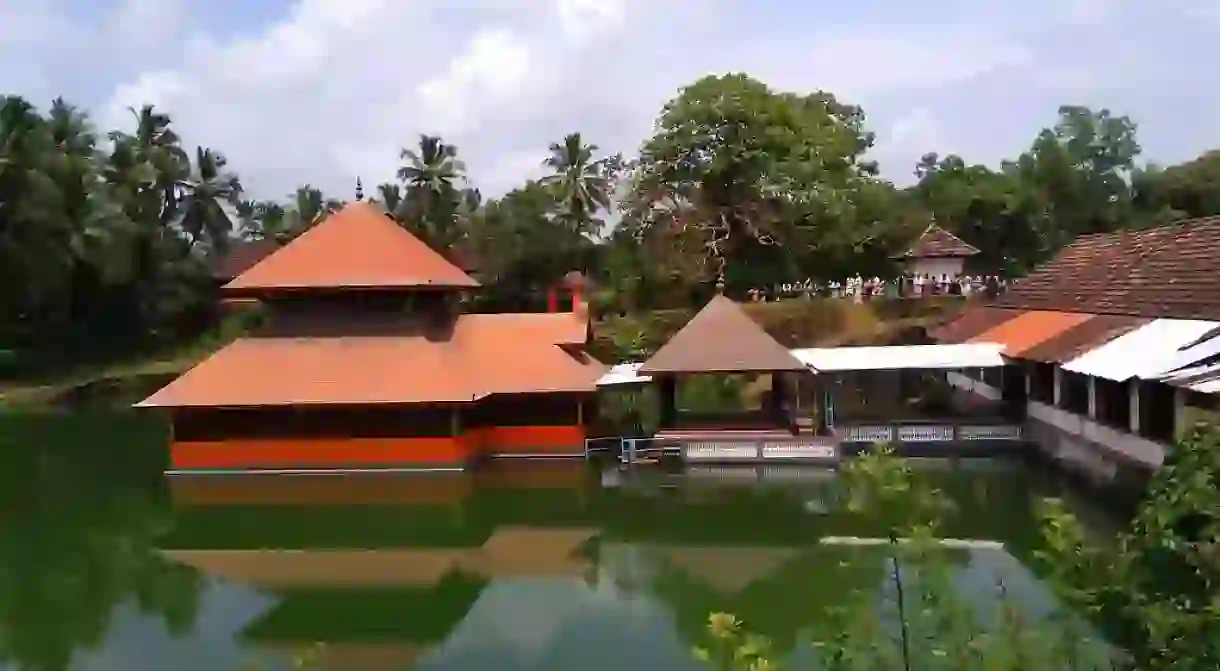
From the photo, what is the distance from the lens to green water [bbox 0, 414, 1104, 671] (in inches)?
363

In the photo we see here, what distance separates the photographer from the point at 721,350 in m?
16.7

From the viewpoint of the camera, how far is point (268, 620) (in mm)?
10070

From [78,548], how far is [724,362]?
9.29 meters

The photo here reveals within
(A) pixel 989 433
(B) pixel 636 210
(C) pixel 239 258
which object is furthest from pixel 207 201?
(A) pixel 989 433

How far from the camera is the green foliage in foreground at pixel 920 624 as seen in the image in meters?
3.34

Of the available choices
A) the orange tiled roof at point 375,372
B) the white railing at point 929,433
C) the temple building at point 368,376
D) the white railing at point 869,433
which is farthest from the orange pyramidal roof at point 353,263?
the white railing at point 929,433

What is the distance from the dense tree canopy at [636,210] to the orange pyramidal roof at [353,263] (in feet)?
31.5

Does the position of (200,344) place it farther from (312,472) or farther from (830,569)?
(830,569)

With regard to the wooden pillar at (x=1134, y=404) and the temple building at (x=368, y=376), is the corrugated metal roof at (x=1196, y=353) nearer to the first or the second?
the wooden pillar at (x=1134, y=404)

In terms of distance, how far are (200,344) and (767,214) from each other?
2015 centimetres

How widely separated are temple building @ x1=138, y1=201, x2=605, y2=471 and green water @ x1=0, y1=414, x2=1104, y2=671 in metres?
0.60

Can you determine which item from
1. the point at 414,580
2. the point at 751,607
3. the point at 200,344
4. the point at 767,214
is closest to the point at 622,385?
the point at 414,580

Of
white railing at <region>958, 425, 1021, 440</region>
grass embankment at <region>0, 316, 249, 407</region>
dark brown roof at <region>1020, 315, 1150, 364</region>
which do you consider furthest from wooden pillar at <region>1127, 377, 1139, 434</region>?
grass embankment at <region>0, 316, 249, 407</region>

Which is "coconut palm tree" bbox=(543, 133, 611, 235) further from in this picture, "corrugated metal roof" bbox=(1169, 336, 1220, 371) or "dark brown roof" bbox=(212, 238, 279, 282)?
"corrugated metal roof" bbox=(1169, 336, 1220, 371)
